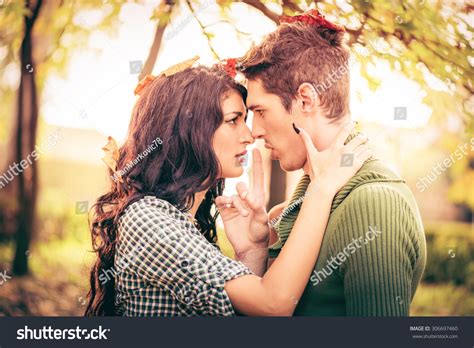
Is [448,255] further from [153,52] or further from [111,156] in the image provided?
[111,156]

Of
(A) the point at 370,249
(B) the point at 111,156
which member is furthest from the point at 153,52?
(A) the point at 370,249

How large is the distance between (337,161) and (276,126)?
1.25 ft

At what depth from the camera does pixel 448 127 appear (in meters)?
4.04

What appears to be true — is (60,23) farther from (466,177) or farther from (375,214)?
(466,177)

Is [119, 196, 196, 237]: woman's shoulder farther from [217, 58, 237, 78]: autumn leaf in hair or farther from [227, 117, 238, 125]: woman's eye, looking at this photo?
Result: [217, 58, 237, 78]: autumn leaf in hair

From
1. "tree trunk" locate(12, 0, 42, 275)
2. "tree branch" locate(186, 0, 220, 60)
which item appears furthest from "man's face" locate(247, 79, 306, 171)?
"tree trunk" locate(12, 0, 42, 275)

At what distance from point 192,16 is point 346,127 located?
159cm

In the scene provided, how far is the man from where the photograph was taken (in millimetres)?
2105

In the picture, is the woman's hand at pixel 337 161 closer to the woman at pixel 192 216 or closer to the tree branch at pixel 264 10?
the woman at pixel 192 216

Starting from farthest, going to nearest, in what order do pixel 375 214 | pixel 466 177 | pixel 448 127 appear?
pixel 466 177 < pixel 448 127 < pixel 375 214

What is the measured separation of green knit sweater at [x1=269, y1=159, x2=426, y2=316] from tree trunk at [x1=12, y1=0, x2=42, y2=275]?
2608 mm

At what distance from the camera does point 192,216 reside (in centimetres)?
255

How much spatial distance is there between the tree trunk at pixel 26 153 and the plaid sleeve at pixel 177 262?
7.20ft

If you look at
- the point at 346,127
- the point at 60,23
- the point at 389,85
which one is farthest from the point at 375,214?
the point at 60,23
